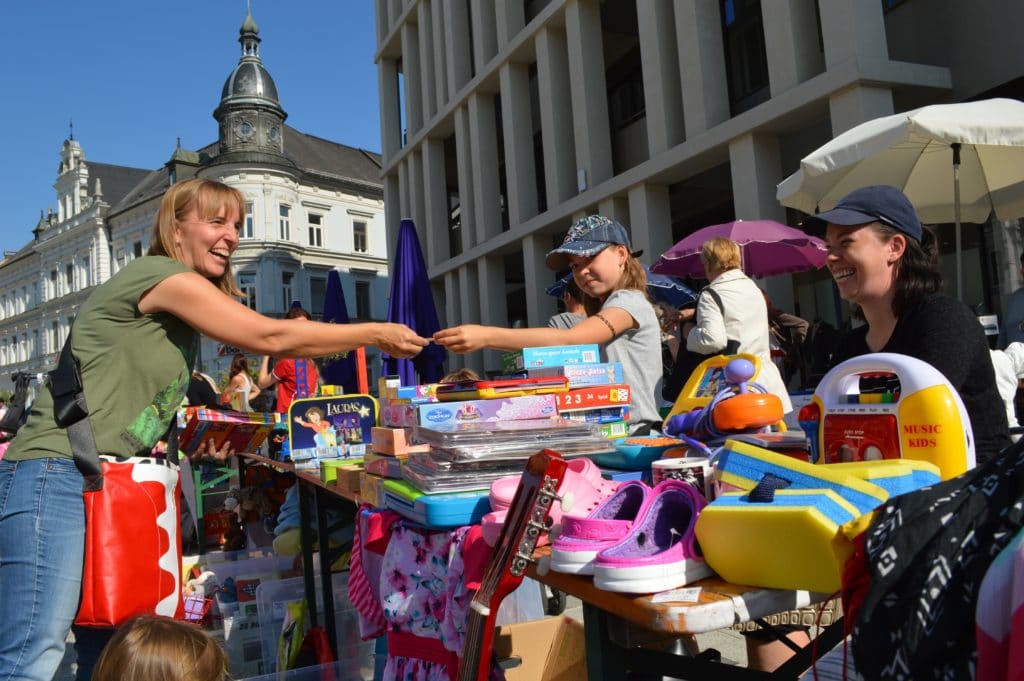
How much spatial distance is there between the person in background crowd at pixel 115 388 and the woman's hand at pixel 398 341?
0.34 ft

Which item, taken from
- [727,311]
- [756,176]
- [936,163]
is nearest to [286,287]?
[756,176]

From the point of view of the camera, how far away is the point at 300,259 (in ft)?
121

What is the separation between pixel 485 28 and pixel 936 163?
13475 millimetres

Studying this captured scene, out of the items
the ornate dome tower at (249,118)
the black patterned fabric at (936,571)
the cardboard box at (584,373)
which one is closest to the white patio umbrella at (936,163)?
the cardboard box at (584,373)

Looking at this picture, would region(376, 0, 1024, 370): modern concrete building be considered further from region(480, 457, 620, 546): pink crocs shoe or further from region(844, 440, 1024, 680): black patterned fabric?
region(844, 440, 1024, 680): black patterned fabric

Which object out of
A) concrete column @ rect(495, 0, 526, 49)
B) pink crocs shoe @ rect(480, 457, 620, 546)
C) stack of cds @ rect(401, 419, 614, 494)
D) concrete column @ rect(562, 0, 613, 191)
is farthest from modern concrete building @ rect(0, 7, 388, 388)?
pink crocs shoe @ rect(480, 457, 620, 546)

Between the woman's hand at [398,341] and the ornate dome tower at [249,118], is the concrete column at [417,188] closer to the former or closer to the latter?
the ornate dome tower at [249,118]

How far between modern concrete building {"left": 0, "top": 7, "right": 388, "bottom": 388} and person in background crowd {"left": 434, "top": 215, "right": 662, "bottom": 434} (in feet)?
88.3

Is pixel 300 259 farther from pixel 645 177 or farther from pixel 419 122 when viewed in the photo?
pixel 645 177

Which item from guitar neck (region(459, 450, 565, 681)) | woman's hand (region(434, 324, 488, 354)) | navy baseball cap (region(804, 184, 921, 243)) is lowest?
guitar neck (region(459, 450, 565, 681))

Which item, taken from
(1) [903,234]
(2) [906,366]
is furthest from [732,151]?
(2) [906,366]

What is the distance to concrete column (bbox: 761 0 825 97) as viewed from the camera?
9.10 metres

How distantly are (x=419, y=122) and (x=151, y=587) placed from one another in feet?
67.0

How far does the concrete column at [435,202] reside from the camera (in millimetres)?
19984
